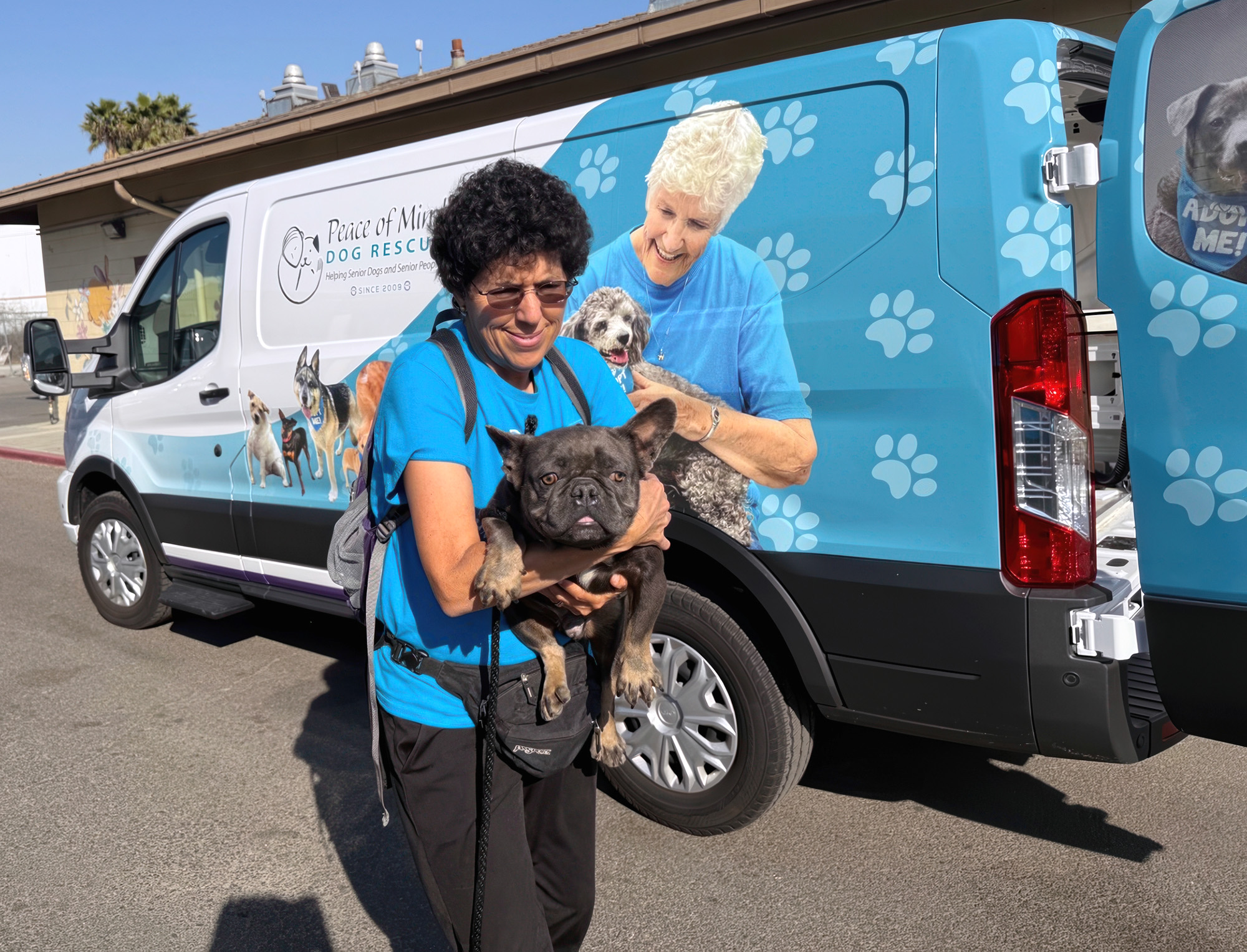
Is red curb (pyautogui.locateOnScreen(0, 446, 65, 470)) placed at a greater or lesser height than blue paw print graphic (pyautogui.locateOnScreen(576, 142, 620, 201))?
lesser

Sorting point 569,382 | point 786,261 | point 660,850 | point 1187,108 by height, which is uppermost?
point 1187,108

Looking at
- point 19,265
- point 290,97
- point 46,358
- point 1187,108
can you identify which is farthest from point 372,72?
point 19,265

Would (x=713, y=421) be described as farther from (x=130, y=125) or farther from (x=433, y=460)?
(x=130, y=125)

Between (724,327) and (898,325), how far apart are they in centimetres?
65

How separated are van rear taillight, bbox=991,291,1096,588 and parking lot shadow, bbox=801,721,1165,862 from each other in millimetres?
1327

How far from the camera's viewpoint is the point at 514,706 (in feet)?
6.66

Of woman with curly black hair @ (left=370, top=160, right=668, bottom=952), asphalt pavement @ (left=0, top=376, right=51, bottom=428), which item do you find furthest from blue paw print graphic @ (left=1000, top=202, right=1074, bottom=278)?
asphalt pavement @ (left=0, top=376, right=51, bottom=428)

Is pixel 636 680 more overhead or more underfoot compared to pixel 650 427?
more underfoot

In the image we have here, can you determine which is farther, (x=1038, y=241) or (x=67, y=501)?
(x=67, y=501)

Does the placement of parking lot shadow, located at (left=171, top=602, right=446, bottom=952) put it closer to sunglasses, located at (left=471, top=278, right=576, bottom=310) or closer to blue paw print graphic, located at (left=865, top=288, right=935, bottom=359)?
sunglasses, located at (left=471, top=278, right=576, bottom=310)

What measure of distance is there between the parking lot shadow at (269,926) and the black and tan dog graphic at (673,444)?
5.90ft

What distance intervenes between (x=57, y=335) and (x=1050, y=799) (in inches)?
218

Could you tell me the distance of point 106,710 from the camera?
499 cm

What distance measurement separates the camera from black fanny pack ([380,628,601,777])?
2012mm
